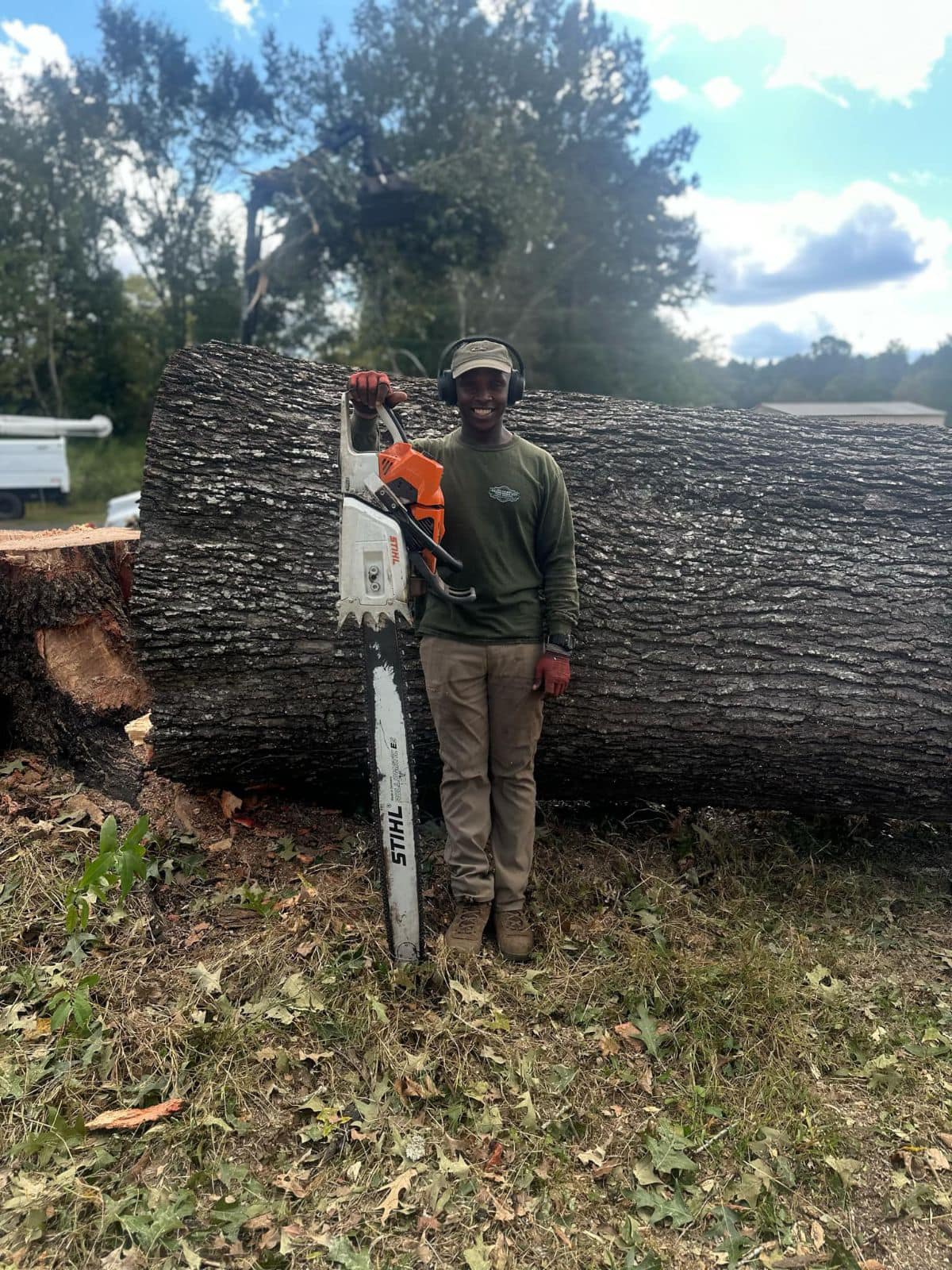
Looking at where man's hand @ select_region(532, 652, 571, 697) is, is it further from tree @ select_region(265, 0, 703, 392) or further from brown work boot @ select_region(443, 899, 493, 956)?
tree @ select_region(265, 0, 703, 392)

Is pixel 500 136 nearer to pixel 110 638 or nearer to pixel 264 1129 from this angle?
pixel 110 638

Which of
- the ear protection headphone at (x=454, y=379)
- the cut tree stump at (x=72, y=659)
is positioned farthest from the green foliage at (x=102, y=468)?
the ear protection headphone at (x=454, y=379)

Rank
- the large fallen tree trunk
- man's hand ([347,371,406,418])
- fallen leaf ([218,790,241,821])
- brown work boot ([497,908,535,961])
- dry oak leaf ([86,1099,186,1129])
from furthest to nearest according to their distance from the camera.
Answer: fallen leaf ([218,790,241,821]), the large fallen tree trunk, brown work boot ([497,908,535,961]), man's hand ([347,371,406,418]), dry oak leaf ([86,1099,186,1129])

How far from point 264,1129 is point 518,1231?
31.1 inches

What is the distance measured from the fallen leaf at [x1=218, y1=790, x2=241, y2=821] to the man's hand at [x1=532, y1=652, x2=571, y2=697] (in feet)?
5.65

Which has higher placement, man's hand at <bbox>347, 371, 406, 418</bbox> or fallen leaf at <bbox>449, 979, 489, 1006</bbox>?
man's hand at <bbox>347, 371, 406, 418</bbox>

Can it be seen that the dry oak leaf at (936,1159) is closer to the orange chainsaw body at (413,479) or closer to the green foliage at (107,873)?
the orange chainsaw body at (413,479)

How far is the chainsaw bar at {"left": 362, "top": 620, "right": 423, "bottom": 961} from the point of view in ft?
9.68

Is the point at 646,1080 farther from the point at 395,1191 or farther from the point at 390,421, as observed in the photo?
the point at 390,421

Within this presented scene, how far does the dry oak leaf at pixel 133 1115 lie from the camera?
8.25ft

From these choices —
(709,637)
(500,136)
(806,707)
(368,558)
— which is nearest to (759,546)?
(709,637)

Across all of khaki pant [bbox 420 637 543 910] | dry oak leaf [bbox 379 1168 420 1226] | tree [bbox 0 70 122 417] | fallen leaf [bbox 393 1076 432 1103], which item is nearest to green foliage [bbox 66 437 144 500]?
tree [bbox 0 70 122 417]

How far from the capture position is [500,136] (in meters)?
24.3

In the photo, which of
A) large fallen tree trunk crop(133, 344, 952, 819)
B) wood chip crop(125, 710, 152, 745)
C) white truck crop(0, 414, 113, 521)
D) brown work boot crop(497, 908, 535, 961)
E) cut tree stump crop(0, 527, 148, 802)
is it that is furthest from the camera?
white truck crop(0, 414, 113, 521)
